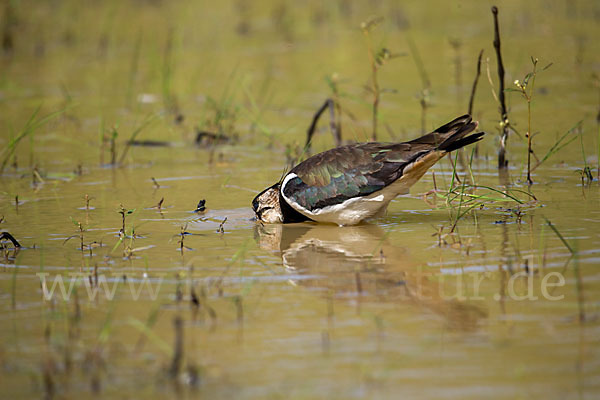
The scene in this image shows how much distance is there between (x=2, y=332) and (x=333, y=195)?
2.83 meters

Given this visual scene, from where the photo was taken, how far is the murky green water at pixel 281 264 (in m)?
3.78

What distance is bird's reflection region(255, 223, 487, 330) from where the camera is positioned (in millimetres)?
4609

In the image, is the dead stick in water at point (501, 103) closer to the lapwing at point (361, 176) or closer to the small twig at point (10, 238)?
the lapwing at point (361, 176)

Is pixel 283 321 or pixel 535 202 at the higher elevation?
pixel 535 202

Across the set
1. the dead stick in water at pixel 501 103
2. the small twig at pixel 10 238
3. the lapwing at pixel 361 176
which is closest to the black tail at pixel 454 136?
the lapwing at pixel 361 176

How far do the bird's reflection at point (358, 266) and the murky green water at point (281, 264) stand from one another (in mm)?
20

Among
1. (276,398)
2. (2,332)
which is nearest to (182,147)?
(2,332)

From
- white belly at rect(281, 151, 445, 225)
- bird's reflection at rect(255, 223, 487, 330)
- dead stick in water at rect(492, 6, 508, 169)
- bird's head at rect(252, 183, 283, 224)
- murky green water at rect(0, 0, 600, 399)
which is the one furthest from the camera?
dead stick in water at rect(492, 6, 508, 169)

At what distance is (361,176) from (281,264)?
1.19 metres

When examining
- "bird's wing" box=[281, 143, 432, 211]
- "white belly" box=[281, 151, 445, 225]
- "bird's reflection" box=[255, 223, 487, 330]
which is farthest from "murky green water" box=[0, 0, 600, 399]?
"bird's wing" box=[281, 143, 432, 211]

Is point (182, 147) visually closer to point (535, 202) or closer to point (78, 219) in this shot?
point (78, 219)

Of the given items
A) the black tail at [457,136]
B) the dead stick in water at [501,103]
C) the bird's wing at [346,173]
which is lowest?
the bird's wing at [346,173]

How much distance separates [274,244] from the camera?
625cm

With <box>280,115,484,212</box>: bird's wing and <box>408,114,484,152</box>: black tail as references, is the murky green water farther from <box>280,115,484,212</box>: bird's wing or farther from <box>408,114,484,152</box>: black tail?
<box>408,114,484,152</box>: black tail
